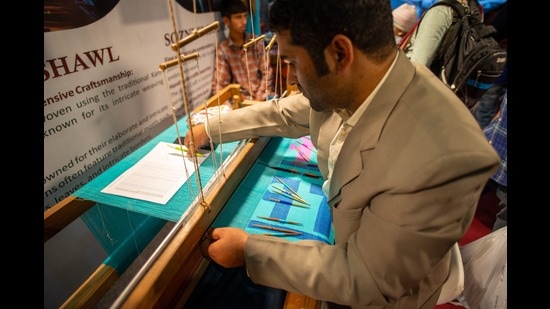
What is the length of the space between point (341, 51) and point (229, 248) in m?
0.60

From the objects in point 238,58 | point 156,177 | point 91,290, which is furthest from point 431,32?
point 91,290

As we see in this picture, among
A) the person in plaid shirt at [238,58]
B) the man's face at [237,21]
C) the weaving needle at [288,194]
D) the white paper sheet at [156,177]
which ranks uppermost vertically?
the man's face at [237,21]

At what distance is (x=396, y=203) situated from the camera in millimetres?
593

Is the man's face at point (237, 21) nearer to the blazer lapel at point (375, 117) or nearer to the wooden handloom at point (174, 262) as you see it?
the wooden handloom at point (174, 262)

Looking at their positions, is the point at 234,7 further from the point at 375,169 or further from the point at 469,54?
the point at 375,169

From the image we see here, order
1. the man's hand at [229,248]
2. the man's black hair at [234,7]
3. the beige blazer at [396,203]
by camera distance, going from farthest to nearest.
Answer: the man's black hair at [234,7] < the man's hand at [229,248] < the beige blazer at [396,203]

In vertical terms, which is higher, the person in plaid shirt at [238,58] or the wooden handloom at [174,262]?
the person in plaid shirt at [238,58]

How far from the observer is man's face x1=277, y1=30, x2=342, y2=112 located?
673 mm

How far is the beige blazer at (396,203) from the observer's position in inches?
22.1

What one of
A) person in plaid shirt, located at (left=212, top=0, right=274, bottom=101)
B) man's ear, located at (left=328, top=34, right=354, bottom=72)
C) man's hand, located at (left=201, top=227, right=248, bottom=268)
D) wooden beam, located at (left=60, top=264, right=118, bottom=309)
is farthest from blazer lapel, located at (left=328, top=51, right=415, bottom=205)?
person in plaid shirt, located at (left=212, top=0, right=274, bottom=101)

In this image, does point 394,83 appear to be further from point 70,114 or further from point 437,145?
point 70,114

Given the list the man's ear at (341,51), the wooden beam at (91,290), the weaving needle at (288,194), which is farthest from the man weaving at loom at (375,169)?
the wooden beam at (91,290)
